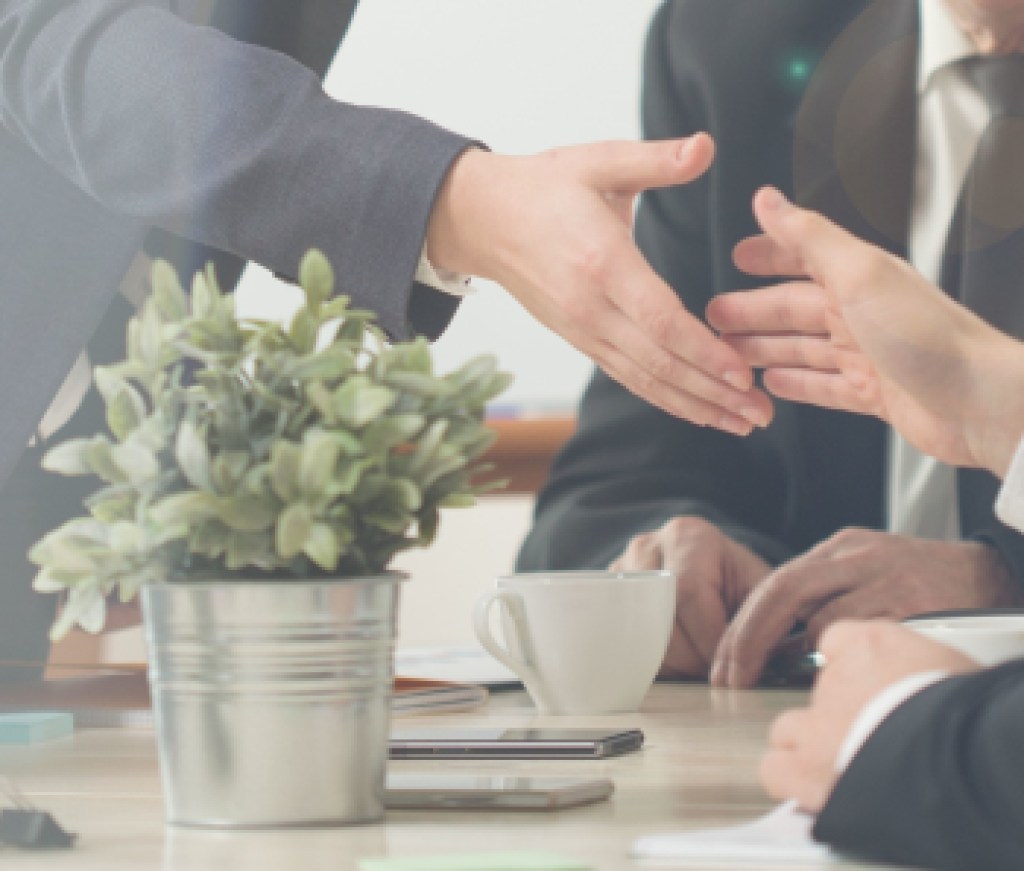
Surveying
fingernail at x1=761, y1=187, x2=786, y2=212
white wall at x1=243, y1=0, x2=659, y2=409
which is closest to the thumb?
fingernail at x1=761, y1=187, x2=786, y2=212

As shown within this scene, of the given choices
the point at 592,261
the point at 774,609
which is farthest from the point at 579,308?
the point at 774,609

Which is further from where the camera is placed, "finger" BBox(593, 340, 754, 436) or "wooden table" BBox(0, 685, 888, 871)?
"finger" BBox(593, 340, 754, 436)

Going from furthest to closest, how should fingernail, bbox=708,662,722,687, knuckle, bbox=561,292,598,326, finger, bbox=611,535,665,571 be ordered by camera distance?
finger, bbox=611,535,665,571 < fingernail, bbox=708,662,722,687 < knuckle, bbox=561,292,598,326

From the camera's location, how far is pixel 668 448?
138 cm

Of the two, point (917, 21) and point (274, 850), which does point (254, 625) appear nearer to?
point (274, 850)

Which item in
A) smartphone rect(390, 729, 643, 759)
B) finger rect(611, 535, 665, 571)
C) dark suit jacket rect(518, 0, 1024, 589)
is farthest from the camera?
dark suit jacket rect(518, 0, 1024, 589)

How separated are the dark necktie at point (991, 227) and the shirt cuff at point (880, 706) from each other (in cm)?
81

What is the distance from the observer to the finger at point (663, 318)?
0.80 m

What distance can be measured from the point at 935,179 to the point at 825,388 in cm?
61

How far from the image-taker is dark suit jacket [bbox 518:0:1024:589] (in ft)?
4.53

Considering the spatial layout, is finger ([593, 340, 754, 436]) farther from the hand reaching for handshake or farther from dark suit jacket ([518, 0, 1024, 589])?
dark suit jacket ([518, 0, 1024, 589])

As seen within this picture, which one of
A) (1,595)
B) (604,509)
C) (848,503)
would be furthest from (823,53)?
(1,595)

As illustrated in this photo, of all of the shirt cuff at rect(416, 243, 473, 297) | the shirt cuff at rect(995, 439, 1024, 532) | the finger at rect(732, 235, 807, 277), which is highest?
the finger at rect(732, 235, 807, 277)

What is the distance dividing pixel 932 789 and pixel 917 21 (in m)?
1.17
